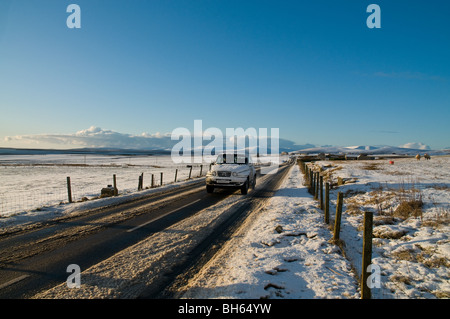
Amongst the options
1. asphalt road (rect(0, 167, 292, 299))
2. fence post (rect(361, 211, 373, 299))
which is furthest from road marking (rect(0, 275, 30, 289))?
fence post (rect(361, 211, 373, 299))

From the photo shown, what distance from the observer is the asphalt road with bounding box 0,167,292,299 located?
14.1ft

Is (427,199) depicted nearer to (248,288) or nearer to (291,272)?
(291,272)

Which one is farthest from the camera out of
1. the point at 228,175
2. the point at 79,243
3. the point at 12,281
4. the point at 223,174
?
the point at 223,174

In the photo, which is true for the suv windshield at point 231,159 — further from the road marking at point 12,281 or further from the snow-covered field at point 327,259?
the road marking at point 12,281

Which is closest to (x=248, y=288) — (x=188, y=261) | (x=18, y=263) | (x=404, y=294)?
(x=188, y=261)

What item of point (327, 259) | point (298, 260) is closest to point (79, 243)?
point (298, 260)

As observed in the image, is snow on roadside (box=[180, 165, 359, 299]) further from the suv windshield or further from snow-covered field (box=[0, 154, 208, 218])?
snow-covered field (box=[0, 154, 208, 218])

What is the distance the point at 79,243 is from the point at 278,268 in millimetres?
4937

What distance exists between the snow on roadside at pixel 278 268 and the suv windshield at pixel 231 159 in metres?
7.83

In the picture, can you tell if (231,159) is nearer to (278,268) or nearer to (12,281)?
(278,268)

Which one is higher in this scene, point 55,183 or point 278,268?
point 278,268

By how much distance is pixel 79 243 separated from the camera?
20.2 feet

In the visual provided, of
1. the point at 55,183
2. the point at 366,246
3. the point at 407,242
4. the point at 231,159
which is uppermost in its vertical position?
the point at 231,159

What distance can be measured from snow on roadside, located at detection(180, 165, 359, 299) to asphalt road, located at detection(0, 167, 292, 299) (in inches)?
23.9
